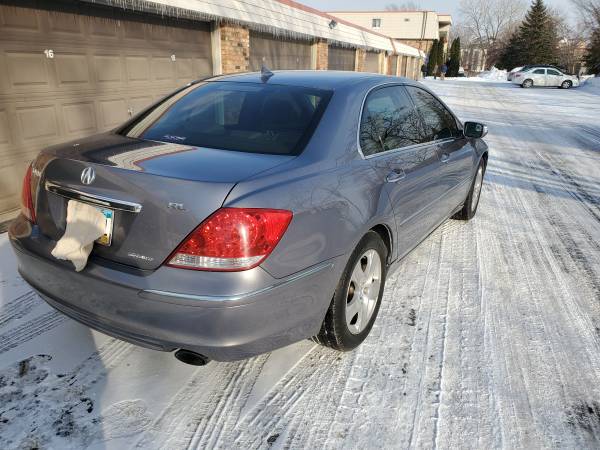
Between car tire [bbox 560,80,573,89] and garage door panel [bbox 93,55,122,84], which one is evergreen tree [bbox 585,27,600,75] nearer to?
car tire [bbox 560,80,573,89]

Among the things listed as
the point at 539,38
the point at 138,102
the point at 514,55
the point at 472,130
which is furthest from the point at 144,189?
the point at 514,55

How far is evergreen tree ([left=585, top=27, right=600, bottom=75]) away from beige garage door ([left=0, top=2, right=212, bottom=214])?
48.8 metres

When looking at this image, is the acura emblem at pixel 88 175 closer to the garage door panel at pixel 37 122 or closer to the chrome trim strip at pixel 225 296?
the chrome trim strip at pixel 225 296

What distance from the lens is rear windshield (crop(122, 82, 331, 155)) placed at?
2.52m

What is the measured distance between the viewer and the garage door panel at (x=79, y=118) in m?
5.70

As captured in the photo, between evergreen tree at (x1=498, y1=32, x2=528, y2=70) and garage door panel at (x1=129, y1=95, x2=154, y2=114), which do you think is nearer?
garage door panel at (x1=129, y1=95, x2=154, y2=114)

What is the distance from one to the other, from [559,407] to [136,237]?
7.43ft

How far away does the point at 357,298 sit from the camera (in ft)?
9.01

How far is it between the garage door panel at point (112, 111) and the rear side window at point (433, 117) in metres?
4.35

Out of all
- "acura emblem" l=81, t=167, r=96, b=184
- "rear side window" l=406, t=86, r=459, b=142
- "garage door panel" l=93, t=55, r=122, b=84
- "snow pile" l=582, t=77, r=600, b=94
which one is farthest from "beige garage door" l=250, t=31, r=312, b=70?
"snow pile" l=582, t=77, r=600, b=94

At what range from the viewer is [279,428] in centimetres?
221

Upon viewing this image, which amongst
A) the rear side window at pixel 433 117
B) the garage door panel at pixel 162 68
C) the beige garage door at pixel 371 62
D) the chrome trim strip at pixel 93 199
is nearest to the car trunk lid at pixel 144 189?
the chrome trim strip at pixel 93 199

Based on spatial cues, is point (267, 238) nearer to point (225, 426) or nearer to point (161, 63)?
point (225, 426)

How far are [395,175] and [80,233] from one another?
6.05ft
